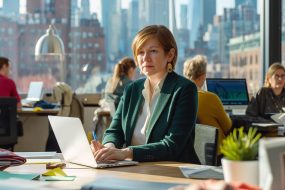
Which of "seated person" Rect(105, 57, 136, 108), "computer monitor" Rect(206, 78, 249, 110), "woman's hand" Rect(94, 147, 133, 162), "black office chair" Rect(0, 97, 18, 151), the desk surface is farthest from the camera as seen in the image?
"seated person" Rect(105, 57, 136, 108)

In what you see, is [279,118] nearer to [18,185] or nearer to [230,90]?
[230,90]

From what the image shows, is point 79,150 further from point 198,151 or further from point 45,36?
point 45,36

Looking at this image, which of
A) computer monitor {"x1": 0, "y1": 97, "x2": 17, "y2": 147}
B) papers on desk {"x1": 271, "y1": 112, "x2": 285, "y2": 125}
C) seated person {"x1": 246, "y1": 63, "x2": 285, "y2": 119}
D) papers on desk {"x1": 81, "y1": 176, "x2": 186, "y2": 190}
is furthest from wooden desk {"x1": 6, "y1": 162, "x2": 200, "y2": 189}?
seated person {"x1": 246, "y1": 63, "x2": 285, "y2": 119}

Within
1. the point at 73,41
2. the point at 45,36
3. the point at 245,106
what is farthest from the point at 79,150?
the point at 73,41

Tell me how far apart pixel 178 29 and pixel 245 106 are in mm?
2899

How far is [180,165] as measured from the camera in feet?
7.67

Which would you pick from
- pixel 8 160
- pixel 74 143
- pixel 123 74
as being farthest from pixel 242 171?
pixel 123 74

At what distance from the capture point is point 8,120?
19.2ft

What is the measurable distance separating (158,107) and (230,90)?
3.73 metres

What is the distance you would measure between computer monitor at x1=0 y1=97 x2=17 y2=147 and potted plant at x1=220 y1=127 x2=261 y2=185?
4.55 metres

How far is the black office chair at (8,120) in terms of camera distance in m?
5.83

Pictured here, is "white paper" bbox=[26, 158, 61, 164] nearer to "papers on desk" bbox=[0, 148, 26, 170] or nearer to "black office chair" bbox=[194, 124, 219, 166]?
"papers on desk" bbox=[0, 148, 26, 170]

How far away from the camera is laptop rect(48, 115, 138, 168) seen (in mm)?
2205

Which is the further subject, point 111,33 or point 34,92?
point 111,33
